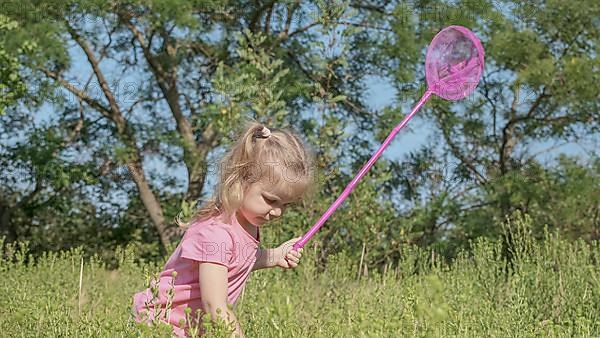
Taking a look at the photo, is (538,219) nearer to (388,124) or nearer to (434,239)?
(434,239)

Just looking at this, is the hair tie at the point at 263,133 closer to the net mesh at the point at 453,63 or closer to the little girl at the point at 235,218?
the little girl at the point at 235,218

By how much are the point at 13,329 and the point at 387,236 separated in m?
4.72

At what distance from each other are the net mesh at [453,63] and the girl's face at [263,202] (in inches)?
41.2

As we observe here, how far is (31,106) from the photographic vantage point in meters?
8.30

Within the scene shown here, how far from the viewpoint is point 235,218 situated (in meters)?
2.87

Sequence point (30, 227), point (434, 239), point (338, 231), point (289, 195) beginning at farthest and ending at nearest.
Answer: point (30, 227), point (434, 239), point (338, 231), point (289, 195)

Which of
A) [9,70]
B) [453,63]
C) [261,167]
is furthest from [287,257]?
[9,70]

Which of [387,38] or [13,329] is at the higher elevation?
[387,38]

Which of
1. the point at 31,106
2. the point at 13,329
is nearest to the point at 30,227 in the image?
the point at 31,106

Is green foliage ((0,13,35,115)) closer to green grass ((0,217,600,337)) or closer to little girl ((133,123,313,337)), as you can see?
green grass ((0,217,600,337))

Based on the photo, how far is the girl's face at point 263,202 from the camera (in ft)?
8.96

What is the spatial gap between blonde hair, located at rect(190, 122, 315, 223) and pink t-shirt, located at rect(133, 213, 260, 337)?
0.28ft

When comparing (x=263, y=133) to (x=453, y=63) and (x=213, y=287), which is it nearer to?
(x=213, y=287)

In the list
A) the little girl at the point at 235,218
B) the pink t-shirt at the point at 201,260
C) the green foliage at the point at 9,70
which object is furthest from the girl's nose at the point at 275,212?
the green foliage at the point at 9,70
